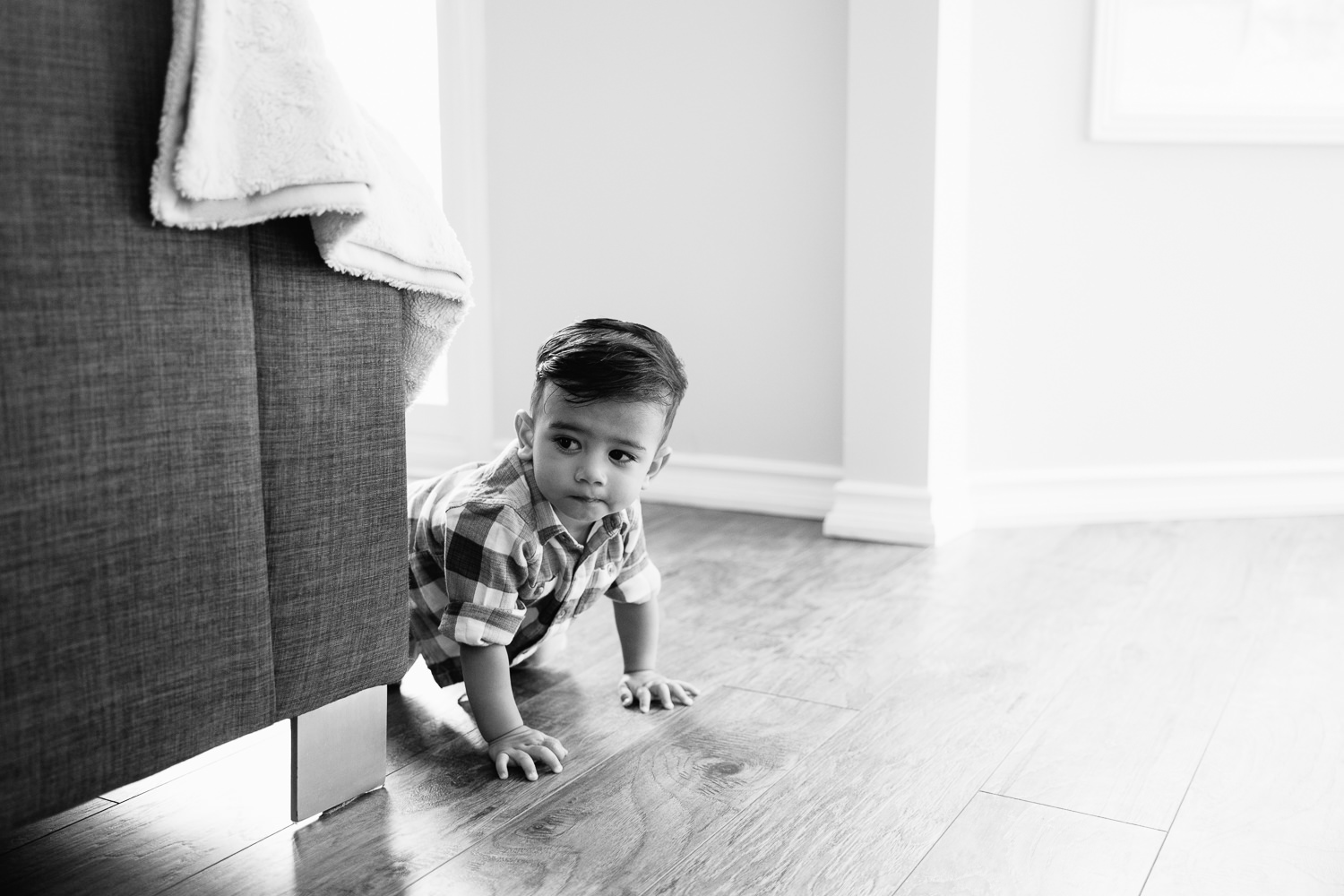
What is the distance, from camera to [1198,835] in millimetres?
972

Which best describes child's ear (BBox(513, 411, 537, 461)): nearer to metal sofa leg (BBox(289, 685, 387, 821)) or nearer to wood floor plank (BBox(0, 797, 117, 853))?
metal sofa leg (BBox(289, 685, 387, 821))

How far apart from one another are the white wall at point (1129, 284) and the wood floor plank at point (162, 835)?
4.98ft

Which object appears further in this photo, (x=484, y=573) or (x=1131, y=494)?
(x=1131, y=494)

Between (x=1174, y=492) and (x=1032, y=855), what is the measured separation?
1.46 metres

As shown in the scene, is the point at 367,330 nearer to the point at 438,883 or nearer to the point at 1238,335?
the point at 438,883

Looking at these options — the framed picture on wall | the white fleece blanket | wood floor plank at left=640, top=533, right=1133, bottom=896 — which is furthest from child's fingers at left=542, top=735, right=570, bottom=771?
the framed picture on wall

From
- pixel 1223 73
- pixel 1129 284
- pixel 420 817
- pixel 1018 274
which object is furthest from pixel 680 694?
pixel 1223 73

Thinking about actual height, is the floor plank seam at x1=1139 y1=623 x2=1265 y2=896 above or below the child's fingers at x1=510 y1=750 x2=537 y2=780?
below

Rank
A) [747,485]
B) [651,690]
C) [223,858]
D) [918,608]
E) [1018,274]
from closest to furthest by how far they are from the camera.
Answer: [223,858] < [651,690] < [918,608] < [1018,274] < [747,485]

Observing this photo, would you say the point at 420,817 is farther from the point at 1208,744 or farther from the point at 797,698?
the point at 1208,744

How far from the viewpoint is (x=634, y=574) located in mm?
1277

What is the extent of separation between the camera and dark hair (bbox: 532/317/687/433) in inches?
43.8

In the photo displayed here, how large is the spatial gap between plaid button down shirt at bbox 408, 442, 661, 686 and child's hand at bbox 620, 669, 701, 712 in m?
0.08

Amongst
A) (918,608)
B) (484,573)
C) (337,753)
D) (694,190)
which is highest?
(694,190)
